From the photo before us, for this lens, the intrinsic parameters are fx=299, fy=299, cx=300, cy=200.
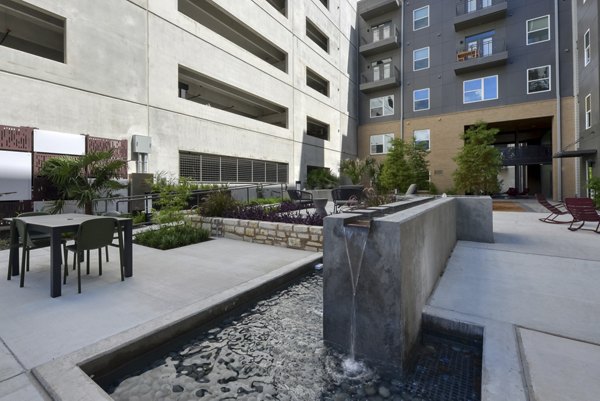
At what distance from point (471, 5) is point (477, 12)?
1.38 meters

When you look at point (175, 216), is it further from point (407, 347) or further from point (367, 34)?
point (367, 34)

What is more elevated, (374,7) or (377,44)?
(374,7)

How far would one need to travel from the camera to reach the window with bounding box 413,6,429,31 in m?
22.7

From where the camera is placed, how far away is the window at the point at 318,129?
22891 mm

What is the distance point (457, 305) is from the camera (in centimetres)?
341

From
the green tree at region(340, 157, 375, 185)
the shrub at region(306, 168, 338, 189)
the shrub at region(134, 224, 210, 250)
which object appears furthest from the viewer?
the green tree at region(340, 157, 375, 185)

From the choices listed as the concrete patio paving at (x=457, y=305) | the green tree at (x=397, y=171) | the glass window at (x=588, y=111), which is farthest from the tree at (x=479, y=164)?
the concrete patio paving at (x=457, y=305)

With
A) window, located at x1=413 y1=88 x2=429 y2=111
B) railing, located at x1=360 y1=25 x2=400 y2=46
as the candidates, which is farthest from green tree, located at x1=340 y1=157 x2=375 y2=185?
railing, located at x1=360 y1=25 x2=400 y2=46

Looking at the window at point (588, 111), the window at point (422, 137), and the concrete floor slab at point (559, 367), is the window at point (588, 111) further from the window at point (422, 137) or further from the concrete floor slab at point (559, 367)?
the concrete floor slab at point (559, 367)

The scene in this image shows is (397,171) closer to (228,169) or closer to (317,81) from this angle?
(317,81)

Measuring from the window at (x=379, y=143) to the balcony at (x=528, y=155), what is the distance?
8.07 m

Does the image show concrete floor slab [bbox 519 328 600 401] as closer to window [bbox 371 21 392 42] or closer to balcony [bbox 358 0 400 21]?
window [bbox 371 21 392 42]

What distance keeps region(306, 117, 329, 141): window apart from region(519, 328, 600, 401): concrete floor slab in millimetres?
21063


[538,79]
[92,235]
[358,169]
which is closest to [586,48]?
[538,79]
